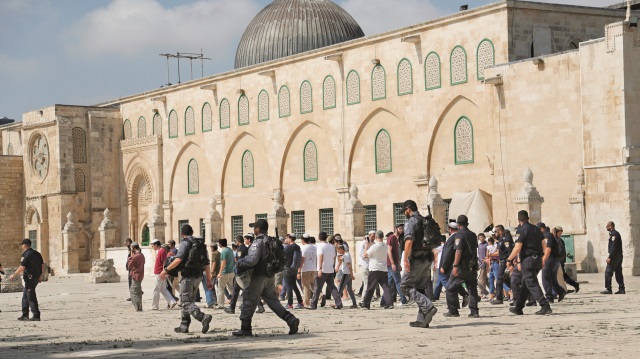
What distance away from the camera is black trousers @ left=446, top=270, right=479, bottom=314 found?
590 inches

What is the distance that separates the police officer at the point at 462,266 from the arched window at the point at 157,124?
3240 cm

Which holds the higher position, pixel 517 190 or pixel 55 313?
pixel 517 190

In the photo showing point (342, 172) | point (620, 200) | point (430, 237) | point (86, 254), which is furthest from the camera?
point (86, 254)

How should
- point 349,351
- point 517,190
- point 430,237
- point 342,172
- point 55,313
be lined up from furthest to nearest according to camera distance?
1. point 342,172
2. point 517,190
3. point 55,313
4. point 430,237
5. point 349,351

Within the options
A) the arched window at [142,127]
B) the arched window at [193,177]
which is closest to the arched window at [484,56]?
the arched window at [193,177]

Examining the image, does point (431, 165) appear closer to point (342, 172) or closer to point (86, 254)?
point (342, 172)

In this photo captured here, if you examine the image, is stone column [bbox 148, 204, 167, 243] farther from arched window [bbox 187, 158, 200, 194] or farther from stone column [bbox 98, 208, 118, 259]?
stone column [bbox 98, 208, 118, 259]

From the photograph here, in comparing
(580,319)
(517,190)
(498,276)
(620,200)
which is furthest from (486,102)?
(580,319)

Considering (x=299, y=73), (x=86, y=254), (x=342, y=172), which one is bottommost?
(x=86, y=254)

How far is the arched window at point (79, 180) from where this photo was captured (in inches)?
1907

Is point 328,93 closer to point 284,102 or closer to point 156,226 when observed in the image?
point 284,102

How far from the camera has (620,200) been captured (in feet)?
86.2

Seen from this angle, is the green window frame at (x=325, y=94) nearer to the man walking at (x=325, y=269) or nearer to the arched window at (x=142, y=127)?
the arched window at (x=142, y=127)

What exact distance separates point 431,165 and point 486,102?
3.42m
